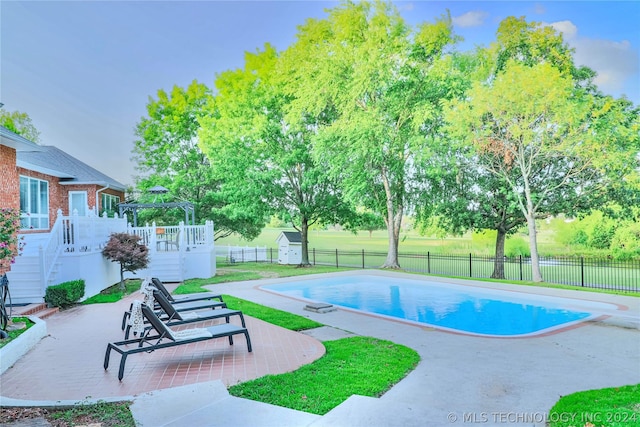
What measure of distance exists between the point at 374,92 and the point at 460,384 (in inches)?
666

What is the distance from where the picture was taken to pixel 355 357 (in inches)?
229

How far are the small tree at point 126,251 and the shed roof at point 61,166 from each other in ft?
17.4

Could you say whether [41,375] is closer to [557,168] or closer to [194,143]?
[557,168]

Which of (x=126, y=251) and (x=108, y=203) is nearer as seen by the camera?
(x=126, y=251)

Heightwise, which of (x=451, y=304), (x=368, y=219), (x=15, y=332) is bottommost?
(x=451, y=304)

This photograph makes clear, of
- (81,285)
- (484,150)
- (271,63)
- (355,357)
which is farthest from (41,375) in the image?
(271,63)

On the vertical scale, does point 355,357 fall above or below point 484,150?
below

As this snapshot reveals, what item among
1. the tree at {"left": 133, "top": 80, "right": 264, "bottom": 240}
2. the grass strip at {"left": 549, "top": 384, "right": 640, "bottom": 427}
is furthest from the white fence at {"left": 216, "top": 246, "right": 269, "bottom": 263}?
the grass strip at {"left": 549, "top": 384, "right": 640, "bottom": 427}

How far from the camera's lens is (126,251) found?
12.2 metres

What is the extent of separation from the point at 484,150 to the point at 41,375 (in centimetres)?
1600

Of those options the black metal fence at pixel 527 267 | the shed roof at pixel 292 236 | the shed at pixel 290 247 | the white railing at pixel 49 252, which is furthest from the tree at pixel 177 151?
the white railing at pixel 49 252

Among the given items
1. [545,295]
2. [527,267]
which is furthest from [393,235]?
[545,295]

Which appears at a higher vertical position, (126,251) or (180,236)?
(180,236)

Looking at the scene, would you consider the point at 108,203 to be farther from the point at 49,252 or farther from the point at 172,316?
the point at 172,316
